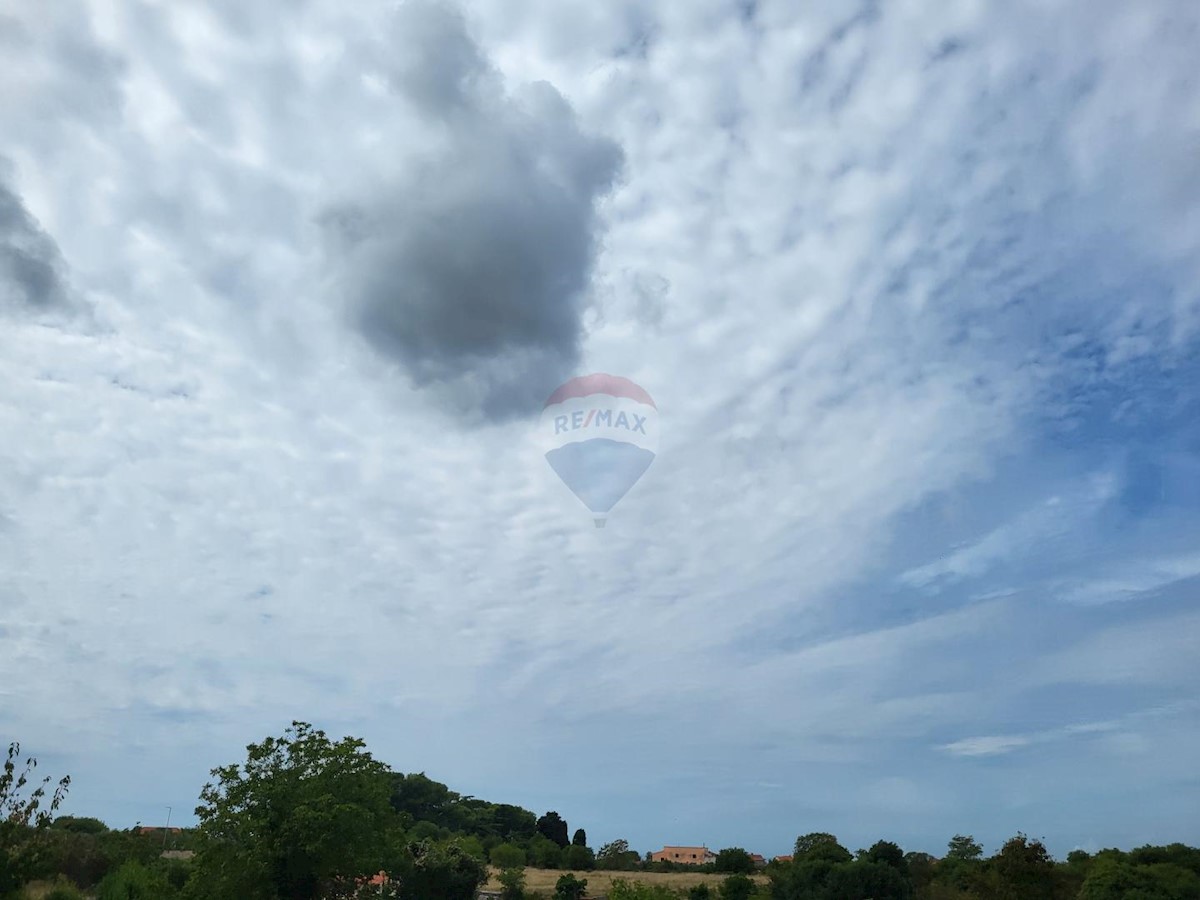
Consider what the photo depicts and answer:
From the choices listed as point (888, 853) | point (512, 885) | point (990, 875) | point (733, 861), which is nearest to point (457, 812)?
point (733, 861)

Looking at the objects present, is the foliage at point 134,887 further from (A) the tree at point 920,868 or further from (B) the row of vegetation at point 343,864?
(A) the tree at point 920,868

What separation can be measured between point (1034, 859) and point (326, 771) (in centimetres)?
3837

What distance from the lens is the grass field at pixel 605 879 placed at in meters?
81.6

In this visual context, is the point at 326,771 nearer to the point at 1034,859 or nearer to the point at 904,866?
the point at 1034,859

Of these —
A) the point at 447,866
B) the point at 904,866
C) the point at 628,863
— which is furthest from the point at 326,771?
the point at 628,863

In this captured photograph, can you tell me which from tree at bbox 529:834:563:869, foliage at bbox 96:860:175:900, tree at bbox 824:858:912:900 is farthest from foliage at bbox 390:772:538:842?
foliage at bbox 96:860:175:900

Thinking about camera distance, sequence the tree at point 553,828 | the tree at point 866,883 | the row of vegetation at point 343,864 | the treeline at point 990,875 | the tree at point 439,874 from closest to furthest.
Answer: the row of vegetation at point 343,864 < the treeline at point 990,875 < the tree at point 439,874 < the tree at point 866,883 < the tree at point 553,828

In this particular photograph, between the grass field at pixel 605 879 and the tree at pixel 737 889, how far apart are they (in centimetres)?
673

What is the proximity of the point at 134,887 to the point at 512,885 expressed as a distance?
41521mm

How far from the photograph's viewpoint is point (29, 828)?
2720cm

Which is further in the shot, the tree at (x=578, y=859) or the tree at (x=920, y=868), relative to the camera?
the tree at (x=578, y=859)

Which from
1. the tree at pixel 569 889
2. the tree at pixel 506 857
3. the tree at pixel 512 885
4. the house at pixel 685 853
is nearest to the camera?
the tree at pixel 569 889

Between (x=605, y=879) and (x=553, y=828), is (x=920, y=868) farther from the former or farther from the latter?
(x=553, y=828)

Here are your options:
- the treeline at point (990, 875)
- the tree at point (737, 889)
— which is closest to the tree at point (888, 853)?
the treeline at point (990, 875)
